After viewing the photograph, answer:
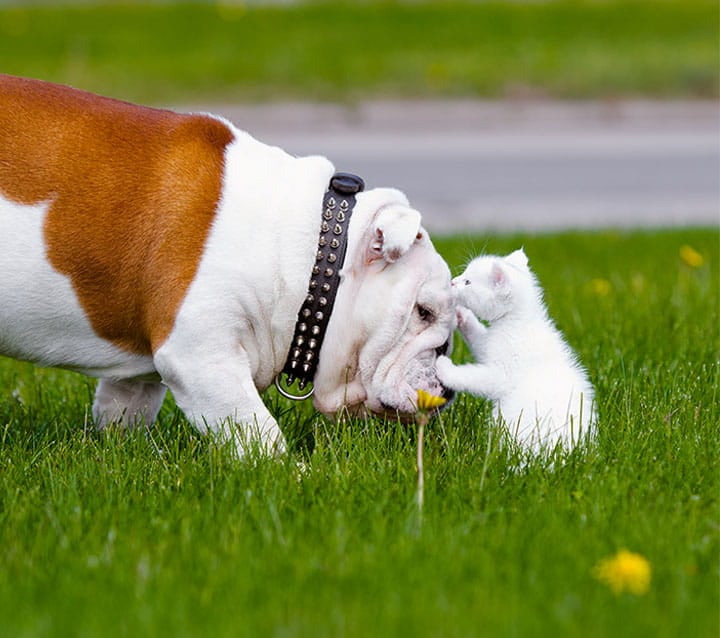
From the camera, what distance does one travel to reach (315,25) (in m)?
15.3

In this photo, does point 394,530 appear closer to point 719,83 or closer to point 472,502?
point 472,502

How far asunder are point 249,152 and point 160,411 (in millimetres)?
1245

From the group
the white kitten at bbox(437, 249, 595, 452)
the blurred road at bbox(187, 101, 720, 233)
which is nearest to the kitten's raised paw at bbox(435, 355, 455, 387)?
the white kitten at bbox(437, 249, 595, 452)

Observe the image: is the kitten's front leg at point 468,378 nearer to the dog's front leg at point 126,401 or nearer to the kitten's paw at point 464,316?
the kitten's paw at point 464,316

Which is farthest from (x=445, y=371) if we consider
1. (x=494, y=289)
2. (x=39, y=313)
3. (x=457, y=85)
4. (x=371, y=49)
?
(x=371, y=49)

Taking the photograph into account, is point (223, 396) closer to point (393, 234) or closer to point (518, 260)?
point (393, 234)

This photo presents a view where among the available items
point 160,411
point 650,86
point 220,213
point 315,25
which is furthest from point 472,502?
point 315,25

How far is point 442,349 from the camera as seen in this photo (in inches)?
158

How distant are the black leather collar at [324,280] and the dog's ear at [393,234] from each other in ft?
0.33

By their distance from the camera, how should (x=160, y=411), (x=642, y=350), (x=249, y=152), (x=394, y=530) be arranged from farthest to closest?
(x=642, y=350) < (x=160, y=411) < (x=249, y=152) < (x=394, y=530)

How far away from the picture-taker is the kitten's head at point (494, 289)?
3865 mm

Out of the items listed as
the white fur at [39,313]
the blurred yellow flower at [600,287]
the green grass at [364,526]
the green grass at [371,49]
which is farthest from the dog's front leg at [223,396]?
the green grass at [371,49]

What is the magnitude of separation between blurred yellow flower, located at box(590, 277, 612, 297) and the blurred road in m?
2.11

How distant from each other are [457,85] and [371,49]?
1.65m
